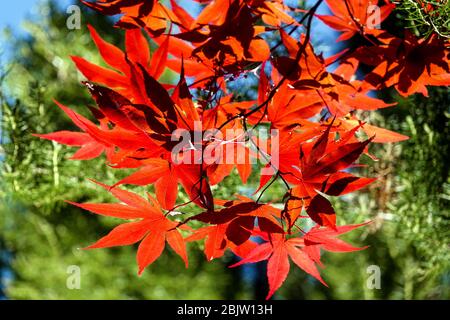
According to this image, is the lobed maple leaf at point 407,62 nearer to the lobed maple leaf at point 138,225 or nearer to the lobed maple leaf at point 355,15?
the lobed maple leaf at point 355,15

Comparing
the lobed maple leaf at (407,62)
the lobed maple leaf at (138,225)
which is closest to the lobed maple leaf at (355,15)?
the lobed maple leaf at (407,62)

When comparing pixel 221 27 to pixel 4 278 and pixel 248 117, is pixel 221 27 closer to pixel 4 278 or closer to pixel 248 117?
pixel 248 117

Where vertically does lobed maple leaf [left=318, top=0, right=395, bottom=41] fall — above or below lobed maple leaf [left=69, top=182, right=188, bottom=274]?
above

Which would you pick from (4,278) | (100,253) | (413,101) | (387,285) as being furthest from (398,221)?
(4,278)

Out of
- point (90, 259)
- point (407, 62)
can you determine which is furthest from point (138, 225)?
point (90, 259)

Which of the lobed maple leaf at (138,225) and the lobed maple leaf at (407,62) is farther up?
the lobed maple leaf at (407,62)

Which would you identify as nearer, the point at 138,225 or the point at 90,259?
the point at 138,225

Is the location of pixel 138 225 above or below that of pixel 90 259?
above

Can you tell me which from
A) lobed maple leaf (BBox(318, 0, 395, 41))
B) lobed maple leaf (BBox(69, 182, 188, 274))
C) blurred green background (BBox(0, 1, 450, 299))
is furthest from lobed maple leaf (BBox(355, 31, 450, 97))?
blurred green background (BBox(0, 1, 450, 299))

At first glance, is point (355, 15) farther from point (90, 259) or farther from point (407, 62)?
point (90, 259)

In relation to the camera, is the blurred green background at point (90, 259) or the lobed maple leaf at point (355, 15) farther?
the blurred green background at point (90, 259)

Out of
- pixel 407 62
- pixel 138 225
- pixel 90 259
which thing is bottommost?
pixel 90 259

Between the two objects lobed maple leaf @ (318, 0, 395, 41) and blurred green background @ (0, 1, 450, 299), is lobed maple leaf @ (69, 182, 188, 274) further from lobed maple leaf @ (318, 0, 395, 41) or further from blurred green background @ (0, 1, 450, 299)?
blurred green background @ (0, 1, 450, 299)
